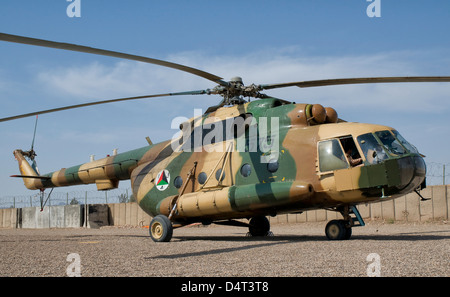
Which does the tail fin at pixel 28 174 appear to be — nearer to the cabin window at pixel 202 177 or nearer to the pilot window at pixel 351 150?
the cabin window at pixel 202 177

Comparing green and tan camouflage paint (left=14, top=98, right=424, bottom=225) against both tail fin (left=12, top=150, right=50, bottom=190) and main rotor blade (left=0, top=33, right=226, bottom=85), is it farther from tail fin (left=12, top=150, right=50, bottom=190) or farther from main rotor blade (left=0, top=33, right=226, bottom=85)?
tail fin (left=12, top=150, right=50, bottom=190)

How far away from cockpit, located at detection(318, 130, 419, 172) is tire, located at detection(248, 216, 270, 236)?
464cm

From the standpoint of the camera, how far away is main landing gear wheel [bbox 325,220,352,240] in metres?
11.3

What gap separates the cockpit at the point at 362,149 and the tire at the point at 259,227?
4643mm

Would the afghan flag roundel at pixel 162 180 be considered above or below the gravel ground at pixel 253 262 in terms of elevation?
above

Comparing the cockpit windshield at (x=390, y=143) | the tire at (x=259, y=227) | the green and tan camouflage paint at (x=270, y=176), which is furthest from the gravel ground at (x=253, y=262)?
the tire at (x=259, y=227)

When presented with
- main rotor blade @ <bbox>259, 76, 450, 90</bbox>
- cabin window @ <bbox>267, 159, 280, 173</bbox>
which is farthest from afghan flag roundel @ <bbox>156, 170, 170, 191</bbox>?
main rotor blade @ <bbox>259, 76, 450, 90</bbox>

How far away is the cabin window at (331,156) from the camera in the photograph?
10.6m

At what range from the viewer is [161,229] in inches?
489

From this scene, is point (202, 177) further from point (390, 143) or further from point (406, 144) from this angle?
point (406, 144)

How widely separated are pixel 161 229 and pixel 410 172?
22.2 ft

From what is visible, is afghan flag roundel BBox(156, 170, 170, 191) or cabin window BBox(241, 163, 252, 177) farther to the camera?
afghan flag roundel BBox(156, 170, 170, 191)
